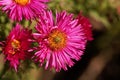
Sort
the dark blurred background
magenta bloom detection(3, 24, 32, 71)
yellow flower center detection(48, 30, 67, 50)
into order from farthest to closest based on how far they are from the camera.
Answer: the dark blurred background → yellow flower center detection(48, 30, 67, 50) → magenta bloom detection(3, 24, 32, 71)

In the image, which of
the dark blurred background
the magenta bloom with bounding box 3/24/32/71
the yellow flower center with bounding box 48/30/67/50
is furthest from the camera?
the dark blurred background

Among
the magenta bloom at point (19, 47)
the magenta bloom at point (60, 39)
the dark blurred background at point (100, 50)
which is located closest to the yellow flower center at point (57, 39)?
the magenta bloom at point (60, 39)

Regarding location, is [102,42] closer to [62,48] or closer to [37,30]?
[62,48]

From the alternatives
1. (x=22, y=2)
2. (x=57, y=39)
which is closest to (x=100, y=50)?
(x=57, y=39)

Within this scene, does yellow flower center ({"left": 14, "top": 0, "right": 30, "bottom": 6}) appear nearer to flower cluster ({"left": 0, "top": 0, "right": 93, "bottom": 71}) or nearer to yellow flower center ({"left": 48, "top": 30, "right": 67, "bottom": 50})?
flower cluster ({"left": 0, "top": 0, "right": 93, "bottom": 71})

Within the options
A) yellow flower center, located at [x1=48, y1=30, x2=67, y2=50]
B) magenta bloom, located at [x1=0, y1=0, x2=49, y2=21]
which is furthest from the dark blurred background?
magenta bloom, located at [x1=0, y1=0, x2=49, y2=21]

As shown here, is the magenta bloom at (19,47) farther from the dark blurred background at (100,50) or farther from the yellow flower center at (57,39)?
the dark blurred background at (100,50)

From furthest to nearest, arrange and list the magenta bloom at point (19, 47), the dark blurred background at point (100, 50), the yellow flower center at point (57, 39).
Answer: the dark blurred background at point (100, 50) < the yellow flower center at point (57, 39) < the magenta bloom at point (19, 47)

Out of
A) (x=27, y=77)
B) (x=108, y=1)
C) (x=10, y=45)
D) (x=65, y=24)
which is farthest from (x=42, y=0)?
(x=108, y=1)
